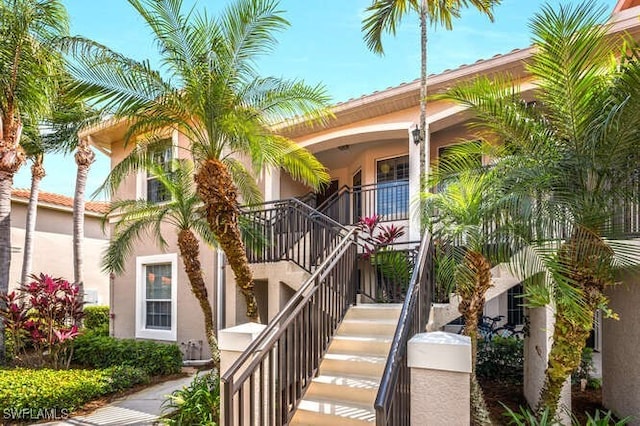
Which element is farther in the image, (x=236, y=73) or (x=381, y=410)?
(x=236, y=73)

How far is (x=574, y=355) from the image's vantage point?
4.64 m

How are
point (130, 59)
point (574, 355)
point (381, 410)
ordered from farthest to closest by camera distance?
point (130, 59)
point (574, 355)
point (381, 410)

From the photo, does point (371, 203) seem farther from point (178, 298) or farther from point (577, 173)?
point (577, 173)

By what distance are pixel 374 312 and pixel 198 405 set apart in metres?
2.79

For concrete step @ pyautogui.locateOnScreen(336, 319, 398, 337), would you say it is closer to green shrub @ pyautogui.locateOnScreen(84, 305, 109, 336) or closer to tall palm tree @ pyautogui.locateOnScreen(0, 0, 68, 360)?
tall palm tree @ pyautogui.locateOnScreen(0, 0, 68, 360)

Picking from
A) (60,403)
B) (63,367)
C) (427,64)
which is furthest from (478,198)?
(63,367)

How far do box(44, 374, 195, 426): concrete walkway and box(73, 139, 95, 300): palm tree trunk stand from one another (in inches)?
295

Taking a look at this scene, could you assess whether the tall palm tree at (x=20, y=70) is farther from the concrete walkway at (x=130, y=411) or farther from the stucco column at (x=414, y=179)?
the stucco column at (x=414, y=179)

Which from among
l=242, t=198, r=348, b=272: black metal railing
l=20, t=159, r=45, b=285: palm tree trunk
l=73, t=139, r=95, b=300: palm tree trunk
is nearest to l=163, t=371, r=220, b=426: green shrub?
l=242, t=198, r=348, b=272: black metal railing

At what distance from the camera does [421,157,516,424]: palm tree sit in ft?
16.5

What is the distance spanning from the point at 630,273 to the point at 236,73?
6.03 m

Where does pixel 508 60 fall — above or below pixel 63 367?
above

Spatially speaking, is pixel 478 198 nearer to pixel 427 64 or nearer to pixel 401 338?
pixel 401 338

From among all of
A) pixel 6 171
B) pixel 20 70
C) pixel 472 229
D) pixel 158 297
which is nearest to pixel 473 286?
pixel 472 229
